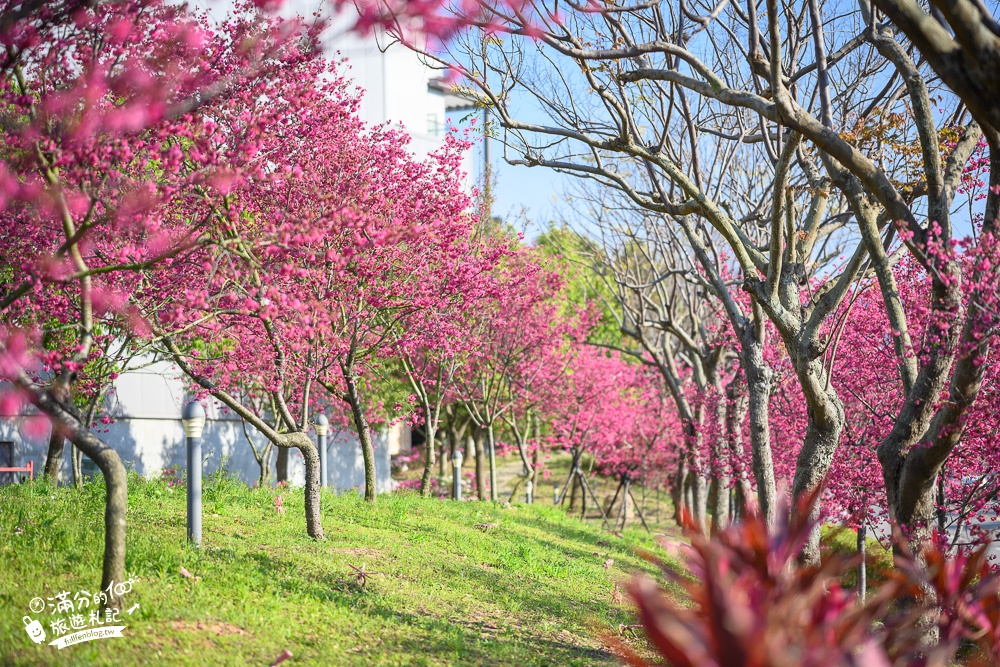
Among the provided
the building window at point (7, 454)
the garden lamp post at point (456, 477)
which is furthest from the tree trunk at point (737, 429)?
the building window at point (7, 454)

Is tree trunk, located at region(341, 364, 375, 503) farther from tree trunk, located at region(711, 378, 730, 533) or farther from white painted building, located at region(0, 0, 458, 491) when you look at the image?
tree trunk, located at region(711, 378, 730, 533)

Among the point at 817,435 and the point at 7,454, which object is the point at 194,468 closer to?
the point at 817,435

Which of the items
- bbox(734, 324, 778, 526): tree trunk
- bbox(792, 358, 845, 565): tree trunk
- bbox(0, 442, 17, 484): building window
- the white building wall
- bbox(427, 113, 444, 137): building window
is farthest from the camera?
bbox(427, 113, 444, 137): building window

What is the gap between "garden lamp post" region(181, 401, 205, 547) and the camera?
785cm

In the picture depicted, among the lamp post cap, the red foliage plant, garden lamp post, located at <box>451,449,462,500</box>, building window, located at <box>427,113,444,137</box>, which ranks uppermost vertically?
building window, located at <box>427,113,444,137</box>

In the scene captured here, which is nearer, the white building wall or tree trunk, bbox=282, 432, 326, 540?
tree trunk, bbox=282, 432, 326, 540

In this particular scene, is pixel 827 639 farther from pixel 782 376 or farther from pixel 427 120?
pixel 427 120

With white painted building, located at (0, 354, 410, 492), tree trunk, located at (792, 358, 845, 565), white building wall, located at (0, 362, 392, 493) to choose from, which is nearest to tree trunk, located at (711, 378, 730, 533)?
tree trunk, located at (792, 358, 845, 565)

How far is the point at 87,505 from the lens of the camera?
8.56m

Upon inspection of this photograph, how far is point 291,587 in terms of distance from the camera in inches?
287

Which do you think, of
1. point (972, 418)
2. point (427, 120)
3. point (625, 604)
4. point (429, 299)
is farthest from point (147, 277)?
point (427, 120)

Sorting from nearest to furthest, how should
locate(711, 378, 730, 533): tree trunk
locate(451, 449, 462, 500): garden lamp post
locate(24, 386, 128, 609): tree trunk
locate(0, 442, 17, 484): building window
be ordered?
locate(24, 386, 128, 609): tree trunk
locate(0, 442, 17, 484): building window
locate(711, 378, 730, 533): tree trunk
locate(451, 449, 462, 500): garden lamp post

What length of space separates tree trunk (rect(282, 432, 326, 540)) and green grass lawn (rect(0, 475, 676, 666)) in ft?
0.60

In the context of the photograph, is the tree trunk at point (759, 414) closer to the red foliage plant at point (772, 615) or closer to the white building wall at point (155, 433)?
the red foliage plant at point (772, 615)
